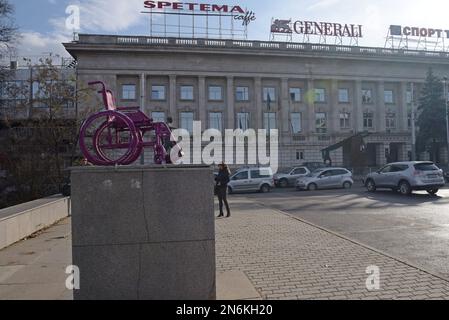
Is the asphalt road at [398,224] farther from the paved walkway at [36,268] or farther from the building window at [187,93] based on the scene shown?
the building window at [187,93]

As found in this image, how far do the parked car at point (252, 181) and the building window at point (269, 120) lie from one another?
26.9 m

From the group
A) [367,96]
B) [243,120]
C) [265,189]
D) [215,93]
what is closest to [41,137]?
[265,189]

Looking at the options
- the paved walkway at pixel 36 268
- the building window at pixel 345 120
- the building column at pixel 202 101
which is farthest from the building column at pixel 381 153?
the paved walkway at pixel 36 268

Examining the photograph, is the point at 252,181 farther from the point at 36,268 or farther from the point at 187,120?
the point at 187,120

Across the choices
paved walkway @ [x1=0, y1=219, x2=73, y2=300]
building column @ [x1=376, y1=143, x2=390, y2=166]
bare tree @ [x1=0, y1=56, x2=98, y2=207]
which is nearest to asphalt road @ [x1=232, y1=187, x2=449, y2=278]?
paved walkway @ [x1=0, y1=219, x2=73, y2=300]

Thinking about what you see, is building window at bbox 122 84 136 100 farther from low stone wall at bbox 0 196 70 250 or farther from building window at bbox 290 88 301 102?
low stone wall at bbox 0 196 70 250

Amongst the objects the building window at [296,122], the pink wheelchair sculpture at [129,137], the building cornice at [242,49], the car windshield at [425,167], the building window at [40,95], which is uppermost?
the building cornice at [242,49]

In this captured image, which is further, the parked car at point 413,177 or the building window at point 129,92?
the building window at point 129,92

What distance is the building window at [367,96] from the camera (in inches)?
2355

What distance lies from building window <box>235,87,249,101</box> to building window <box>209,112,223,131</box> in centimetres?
373

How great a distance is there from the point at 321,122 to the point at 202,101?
1798cm
